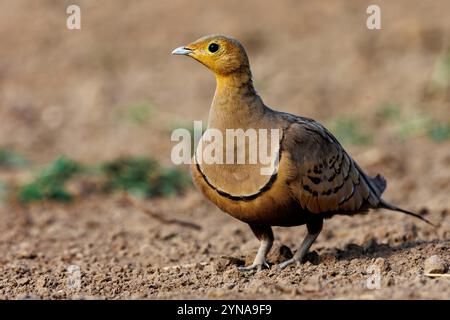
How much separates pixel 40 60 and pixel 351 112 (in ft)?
19.4

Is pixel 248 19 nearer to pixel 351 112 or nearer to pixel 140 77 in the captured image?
pixel 140 77

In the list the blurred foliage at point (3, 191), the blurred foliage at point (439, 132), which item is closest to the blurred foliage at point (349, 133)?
the blurred foliage at point (439, 132)

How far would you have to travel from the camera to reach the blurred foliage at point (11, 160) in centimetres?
1080

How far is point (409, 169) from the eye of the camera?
402 inches

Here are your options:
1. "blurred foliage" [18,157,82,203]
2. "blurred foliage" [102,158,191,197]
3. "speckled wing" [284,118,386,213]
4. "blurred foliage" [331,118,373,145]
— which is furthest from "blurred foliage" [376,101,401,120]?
"speckled wing" [284,118,386,213]

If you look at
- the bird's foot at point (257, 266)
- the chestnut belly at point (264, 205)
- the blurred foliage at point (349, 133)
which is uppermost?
the blurred foliage at point (349, 133)

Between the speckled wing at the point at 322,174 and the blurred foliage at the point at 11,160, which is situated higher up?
the speckled wing at the point at 322,174

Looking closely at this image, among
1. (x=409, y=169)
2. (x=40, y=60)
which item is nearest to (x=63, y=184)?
(x=409, y=169)

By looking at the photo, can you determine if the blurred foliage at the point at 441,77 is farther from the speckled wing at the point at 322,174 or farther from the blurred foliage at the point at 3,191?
the speckled wing at the point at 322,174

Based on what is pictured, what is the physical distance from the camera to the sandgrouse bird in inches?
217

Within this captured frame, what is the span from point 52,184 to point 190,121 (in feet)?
10.1

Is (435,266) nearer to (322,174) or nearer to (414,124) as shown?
(322,174)

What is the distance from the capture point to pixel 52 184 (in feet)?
31.4

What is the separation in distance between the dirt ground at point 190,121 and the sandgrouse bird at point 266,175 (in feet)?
1.23
